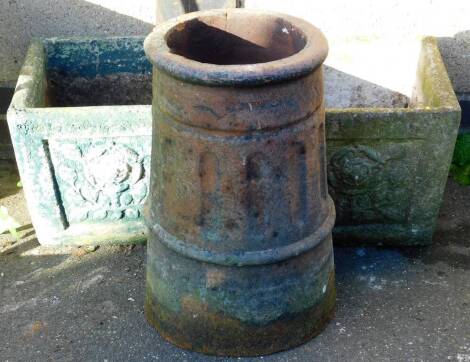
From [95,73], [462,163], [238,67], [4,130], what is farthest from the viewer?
[4,130]

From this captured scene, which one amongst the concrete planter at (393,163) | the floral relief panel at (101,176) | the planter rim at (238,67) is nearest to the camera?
the planter rim at (238,67)

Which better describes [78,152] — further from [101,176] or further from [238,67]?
[238,67]

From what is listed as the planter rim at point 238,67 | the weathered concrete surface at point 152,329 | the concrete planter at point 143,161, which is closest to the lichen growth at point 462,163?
the weathered concrete surface at point 152,329

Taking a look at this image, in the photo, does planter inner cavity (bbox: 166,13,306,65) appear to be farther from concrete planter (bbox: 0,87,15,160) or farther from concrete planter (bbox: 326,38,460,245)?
concrete planter (bbox: 0,87,15,160)

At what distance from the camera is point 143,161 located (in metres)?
3.43

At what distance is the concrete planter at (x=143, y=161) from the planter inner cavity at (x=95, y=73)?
0.17 m

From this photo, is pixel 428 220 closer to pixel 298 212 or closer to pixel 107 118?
pixel 298 212

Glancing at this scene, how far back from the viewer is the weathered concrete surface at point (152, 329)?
3.09 m

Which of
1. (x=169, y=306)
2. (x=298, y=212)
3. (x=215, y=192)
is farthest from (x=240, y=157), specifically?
(x=169, y=306)

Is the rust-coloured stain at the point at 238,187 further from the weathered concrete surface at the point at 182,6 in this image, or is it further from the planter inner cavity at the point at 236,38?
the weathered concrete surface at the point at 182,6

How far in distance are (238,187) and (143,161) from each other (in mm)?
960

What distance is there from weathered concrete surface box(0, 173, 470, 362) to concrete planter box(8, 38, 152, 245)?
0.63 ft

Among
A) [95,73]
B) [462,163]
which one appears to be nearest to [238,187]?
[95,73]

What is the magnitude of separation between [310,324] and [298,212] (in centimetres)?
63
